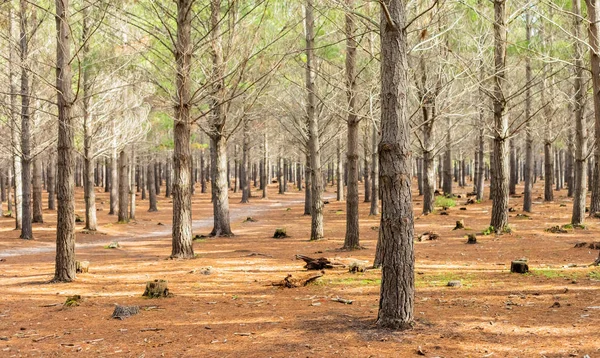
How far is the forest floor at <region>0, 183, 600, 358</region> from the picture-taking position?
509 centimetres

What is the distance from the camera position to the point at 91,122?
20.1m

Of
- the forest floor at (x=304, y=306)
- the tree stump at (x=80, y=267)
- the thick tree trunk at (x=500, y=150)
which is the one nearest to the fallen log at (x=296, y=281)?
the forest floor at (x=304, y=306)

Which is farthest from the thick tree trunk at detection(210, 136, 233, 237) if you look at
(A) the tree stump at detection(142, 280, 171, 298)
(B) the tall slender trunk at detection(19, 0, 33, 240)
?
(A) the tree stump at detection(142, 280, 171, 298)

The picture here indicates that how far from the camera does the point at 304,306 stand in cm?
689

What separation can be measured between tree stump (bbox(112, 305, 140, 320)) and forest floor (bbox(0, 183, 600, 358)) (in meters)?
0.10

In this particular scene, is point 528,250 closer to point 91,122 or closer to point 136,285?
point 136,285

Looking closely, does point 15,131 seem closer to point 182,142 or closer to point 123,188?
point 123,188

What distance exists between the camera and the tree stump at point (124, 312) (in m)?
6.65

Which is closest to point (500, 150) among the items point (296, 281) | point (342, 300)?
point (296, 281)

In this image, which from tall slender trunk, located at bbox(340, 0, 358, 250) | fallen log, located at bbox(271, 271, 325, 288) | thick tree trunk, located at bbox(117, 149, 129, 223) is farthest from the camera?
thick tree trunk, located at bbox(117, 149, 129, 223)

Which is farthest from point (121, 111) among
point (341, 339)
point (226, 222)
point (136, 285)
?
point (341, 339)

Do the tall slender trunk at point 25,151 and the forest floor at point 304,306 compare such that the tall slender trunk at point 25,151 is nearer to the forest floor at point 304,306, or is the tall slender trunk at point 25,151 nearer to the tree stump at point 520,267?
the forest floor at point 304,306

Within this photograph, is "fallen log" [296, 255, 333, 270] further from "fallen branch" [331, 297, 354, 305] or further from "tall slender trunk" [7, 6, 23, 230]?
"tall slender trunk" [7, 6, 23, 230]

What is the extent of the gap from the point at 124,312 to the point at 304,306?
2.41m
